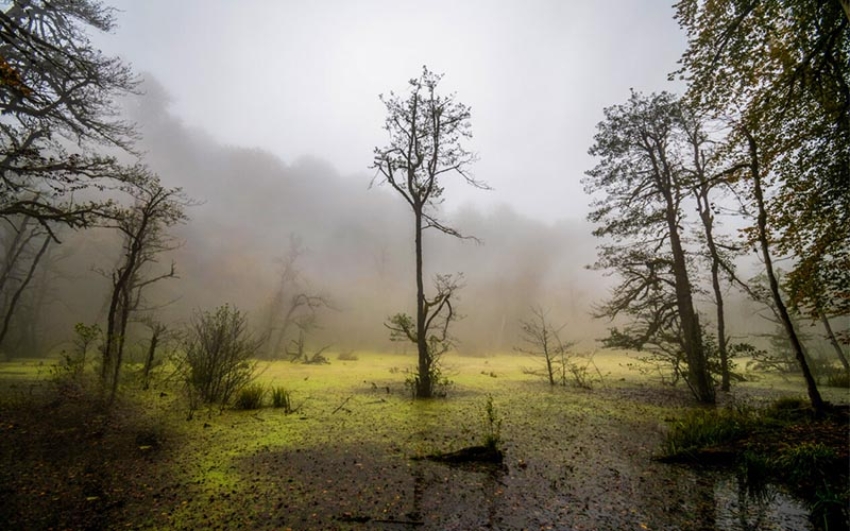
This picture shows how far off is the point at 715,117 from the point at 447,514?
9161 mm

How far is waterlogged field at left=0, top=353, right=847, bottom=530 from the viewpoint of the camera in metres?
3.15

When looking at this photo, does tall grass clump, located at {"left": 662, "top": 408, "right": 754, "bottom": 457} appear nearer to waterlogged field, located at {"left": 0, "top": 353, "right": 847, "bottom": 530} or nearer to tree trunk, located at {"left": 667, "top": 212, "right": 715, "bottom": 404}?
waterlogged field, located at {"left": 0, "top": 353, "right": 847, "bottom": 530}

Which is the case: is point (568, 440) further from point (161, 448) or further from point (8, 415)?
point (8, 415)

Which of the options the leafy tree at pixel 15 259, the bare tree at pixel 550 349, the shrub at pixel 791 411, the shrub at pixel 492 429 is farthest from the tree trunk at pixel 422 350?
the leafy tree at pixel 15 259

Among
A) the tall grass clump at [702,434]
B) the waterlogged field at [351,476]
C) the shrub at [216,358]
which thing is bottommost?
the waterlogged field at [351,476]

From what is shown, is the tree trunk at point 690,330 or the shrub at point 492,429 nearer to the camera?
the shrub at point 492,429

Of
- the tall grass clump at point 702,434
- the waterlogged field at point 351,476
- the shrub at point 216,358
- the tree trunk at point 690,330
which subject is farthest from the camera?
the tree trunk at point 690,330

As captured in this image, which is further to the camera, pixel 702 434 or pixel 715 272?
pixel 715 272

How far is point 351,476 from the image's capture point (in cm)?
421

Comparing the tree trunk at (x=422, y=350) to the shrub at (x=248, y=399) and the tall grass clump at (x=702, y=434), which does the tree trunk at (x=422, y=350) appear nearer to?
the shrub at (x=248, y=399)

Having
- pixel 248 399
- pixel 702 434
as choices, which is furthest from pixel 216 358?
pixel 702 434

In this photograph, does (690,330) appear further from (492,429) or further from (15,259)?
(15,259)

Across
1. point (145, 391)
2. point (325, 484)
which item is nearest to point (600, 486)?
point (325, 484)

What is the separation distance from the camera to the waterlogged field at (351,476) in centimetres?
315
